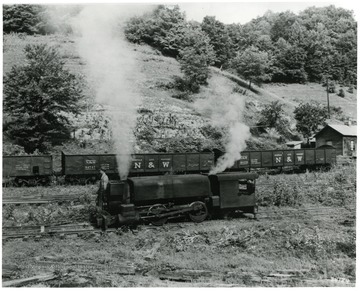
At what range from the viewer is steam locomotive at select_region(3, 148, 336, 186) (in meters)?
21.3

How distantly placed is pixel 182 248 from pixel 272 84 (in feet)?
206

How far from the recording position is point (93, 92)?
40.1 m

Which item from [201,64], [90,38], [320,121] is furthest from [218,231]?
[201,64]

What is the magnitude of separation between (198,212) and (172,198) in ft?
4.23

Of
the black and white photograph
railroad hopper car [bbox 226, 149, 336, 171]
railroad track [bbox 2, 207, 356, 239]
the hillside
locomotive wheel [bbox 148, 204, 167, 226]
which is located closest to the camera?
the black and white photograph


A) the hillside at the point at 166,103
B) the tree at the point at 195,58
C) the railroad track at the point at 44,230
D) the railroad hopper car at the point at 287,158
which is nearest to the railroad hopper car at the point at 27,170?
the hillside at the point at 166,103

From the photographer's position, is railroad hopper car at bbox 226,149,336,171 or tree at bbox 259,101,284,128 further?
tree at bbox 259,101,284,128

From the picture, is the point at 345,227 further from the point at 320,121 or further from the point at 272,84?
the point at 272,84

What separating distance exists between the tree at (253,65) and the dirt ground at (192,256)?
5171 cm

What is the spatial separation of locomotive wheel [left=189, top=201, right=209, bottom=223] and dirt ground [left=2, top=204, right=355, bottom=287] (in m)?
0.34

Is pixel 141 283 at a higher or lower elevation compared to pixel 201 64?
lower

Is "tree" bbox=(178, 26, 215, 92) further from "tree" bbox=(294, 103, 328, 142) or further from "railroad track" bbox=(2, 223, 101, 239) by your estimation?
"railroad track" bbox=(2, 223, 101, 239)

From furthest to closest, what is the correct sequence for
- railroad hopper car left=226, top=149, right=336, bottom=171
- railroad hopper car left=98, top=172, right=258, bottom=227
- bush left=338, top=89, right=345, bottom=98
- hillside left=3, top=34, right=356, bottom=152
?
bush left=338, top=89, right=345, bottom=98
hillside left=3, top=34, right=356, bottom=152
railroad hopper car left=226, top=149, right=336, bottom=171
railroad hopper car left=98, top=172, right=258, bottom=227

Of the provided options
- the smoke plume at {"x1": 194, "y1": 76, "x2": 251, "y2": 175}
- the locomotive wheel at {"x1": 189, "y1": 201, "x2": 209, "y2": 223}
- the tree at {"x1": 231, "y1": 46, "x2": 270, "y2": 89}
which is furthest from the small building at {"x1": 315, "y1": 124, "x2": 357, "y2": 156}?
the tree at {"x1": 231, "y1": 46, "x2": 270, "y2": 89}
